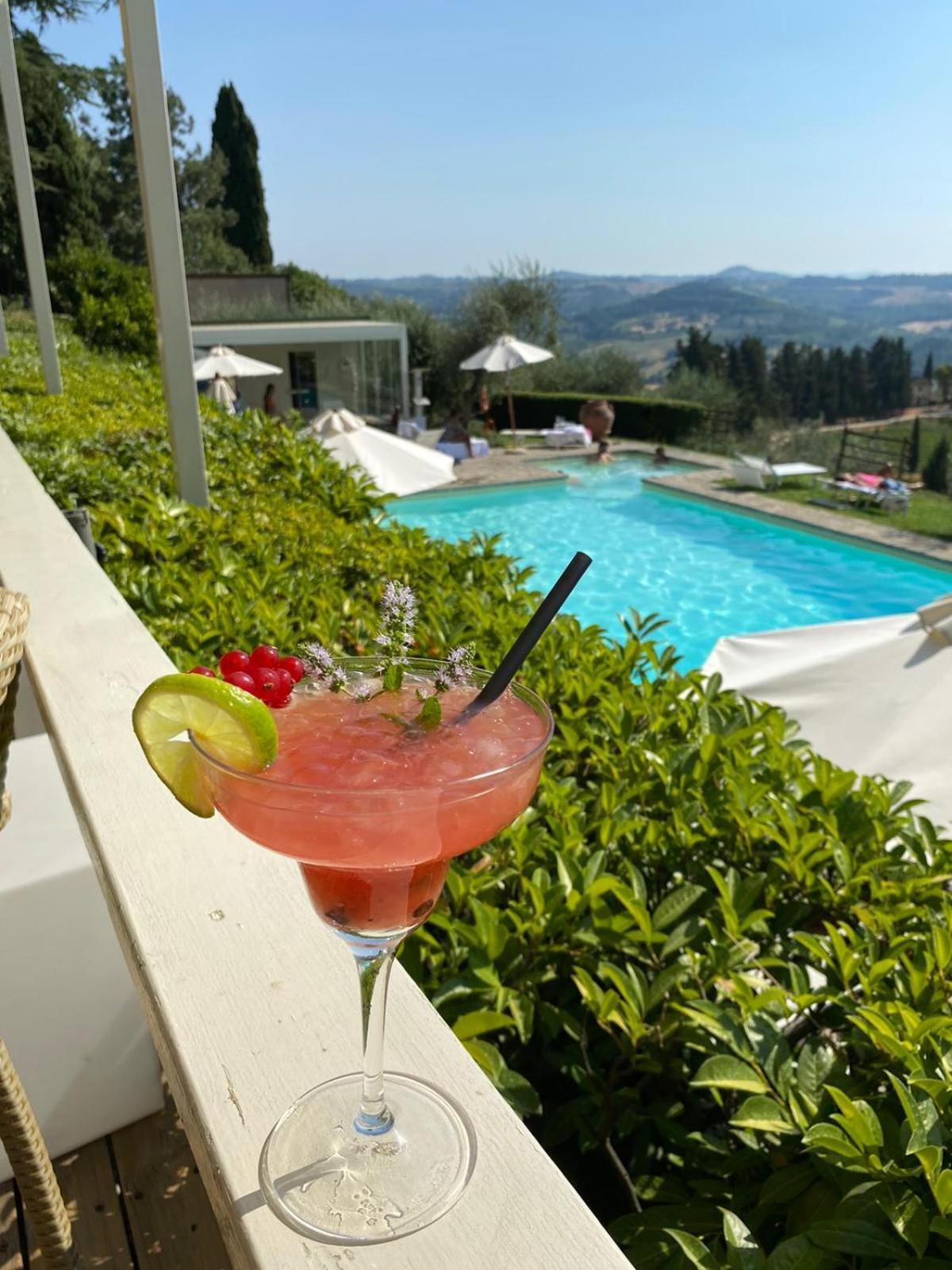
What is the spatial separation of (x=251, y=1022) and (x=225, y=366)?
19565 millimetres

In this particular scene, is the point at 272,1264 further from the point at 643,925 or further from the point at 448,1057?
the point at 643,925

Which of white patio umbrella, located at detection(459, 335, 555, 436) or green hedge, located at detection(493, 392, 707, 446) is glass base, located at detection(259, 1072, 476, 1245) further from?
green hedge, located at detection(493, 392, 707, 446)

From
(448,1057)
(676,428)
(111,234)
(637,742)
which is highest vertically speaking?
(111,234)

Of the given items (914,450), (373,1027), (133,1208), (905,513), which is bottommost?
(905,513)

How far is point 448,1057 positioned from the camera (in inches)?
38.5

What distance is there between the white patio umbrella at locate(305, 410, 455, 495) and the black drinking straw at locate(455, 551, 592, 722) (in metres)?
13.6

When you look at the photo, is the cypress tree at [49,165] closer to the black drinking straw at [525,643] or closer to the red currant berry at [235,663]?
the red currant berry at [235,663]

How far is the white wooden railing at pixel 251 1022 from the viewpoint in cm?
78

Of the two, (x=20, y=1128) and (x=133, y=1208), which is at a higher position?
(x=20, y=1128)

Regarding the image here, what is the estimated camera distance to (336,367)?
2392 centimetres

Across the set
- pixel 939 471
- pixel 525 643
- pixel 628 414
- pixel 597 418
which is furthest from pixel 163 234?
pixel 628 414

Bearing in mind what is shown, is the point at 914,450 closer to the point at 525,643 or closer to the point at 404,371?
the point at 404,371

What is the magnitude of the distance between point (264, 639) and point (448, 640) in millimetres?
557

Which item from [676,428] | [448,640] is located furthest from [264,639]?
[676,428]
